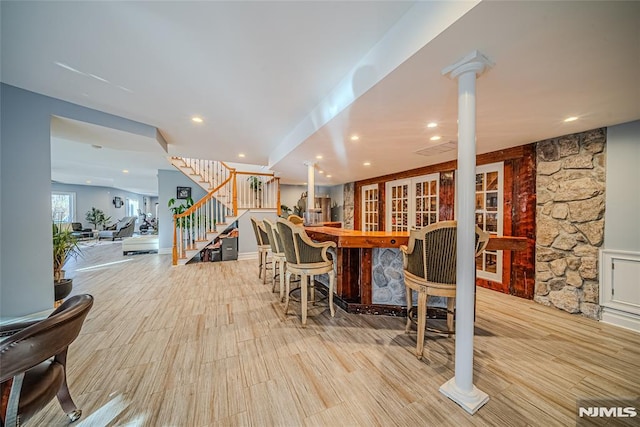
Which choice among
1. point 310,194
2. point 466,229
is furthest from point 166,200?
point 466,229

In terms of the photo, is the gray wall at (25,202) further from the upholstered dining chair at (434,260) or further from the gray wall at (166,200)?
the gray wall at (166,200)

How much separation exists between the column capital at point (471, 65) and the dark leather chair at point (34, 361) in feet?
8.27

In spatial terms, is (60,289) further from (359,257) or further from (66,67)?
(359,257)

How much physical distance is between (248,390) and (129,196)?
52.1ft

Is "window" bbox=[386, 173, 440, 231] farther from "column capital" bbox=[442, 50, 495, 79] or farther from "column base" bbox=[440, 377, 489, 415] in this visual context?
"column base" bbox=[440, 377, 489, 415]

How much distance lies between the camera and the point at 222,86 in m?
2.27

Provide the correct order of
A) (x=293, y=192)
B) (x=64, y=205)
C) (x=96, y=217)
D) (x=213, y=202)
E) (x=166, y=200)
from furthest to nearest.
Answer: (x=96, y=217)
(x=64, y=205)
(x=293, y=192)
(x=166, y=200)
(x=213, y=202)

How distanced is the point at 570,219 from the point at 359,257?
8.91 feet

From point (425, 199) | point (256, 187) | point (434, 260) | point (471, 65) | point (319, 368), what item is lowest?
point (319, 368)

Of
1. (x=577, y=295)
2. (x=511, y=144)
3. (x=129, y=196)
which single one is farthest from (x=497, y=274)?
(x=129, y=196)

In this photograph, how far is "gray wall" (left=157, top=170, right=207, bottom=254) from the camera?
6.55 metres

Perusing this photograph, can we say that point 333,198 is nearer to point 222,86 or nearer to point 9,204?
point 222,86

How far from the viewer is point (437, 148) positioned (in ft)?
11.2


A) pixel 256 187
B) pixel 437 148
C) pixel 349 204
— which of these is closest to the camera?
pixel 437 148
